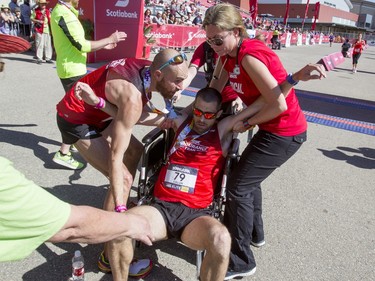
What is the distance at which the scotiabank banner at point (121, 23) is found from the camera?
1028 centimetres

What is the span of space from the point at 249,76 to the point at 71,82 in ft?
8.26

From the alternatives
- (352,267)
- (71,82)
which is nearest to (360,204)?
(352,267)

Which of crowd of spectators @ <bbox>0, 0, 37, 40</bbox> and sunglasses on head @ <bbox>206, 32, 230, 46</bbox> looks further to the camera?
crowd of spectators @ <bbox>0, 0, 37, 40</bbox>

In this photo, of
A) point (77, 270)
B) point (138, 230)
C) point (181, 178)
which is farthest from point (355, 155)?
point (138, 230)

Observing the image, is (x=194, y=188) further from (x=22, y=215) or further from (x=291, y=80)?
(x=22, y=215)

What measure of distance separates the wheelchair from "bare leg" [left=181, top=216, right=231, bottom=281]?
0.60 ft

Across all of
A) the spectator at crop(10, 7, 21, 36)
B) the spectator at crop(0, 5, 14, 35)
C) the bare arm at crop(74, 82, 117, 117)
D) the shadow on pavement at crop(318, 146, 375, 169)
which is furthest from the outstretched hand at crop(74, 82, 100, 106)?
the spectator at crop(10, 7, 21, 36)

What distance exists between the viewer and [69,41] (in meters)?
3.81

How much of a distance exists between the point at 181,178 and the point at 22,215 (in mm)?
1486

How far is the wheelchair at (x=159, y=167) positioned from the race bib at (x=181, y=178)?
0.18m

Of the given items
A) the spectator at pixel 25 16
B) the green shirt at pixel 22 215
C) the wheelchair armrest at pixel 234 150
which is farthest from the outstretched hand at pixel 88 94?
the spectator at pixel 25 16

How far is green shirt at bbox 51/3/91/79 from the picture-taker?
3652 millimetres

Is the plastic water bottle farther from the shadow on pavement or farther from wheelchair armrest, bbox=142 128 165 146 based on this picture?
the shadow on pavement

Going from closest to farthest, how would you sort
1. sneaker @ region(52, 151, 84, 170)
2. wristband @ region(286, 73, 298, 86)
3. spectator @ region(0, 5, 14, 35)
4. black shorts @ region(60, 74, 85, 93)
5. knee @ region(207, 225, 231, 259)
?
1. knee @ region(207, 225, 231, 259)
2. wristband @ region(286, 73, 298, 86)
3. sneaker @ region(52, 151, 84, 170)
4. black shorts @ region(60, 74, 85, 93)
5. spectator @ region(0, 5, 14, 35)
